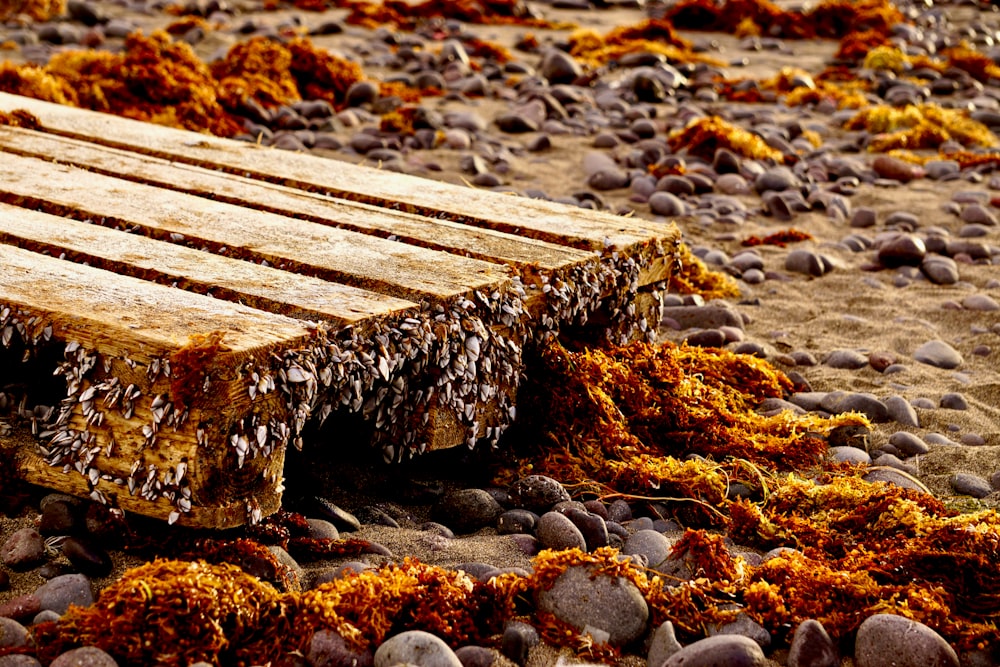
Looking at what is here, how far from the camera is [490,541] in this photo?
2893 mm

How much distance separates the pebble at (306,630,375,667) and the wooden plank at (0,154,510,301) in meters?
0.95

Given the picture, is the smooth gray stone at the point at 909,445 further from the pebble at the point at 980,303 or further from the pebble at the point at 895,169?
the pebble at the point at 895,169

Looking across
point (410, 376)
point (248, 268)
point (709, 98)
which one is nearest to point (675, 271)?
point (410, 376)

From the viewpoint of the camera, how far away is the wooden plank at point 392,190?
12.4 feet

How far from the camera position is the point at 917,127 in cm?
830

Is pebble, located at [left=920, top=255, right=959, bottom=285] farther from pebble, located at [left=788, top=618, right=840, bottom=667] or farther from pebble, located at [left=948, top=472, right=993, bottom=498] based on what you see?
pebble, located at [left=788, top=618, right=840, bottom=667]

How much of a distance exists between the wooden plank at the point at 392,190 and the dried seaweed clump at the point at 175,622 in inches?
66.9

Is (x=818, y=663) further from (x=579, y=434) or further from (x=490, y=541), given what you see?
(x=579, y=434)

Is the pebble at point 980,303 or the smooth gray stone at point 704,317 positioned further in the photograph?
the pebble at point 980,303

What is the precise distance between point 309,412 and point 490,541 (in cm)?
58

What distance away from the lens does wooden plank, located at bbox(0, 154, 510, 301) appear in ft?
10.2

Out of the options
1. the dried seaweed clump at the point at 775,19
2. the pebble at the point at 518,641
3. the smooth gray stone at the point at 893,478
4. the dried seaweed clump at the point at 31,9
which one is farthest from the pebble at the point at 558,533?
the dried seaweed clump at the point at 775,19

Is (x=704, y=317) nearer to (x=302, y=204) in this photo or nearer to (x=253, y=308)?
(x=302, y=204)

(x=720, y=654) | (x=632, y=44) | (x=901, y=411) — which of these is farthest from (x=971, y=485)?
(x=632, y=44)
